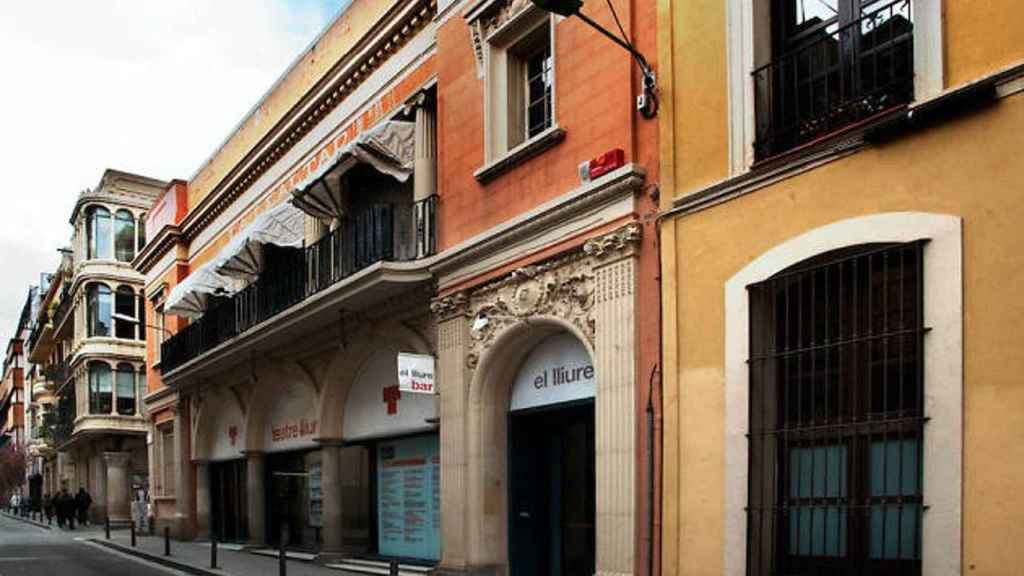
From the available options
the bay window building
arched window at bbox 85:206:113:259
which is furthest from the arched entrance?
arched window at bbox 85:206:113:259

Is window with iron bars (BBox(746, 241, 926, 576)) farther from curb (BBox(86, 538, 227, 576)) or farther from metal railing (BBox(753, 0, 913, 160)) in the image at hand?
curb (BBox(86, 538, 227, 576))

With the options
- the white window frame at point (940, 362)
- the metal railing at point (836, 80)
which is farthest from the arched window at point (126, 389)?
the white window frame at point (940, 362)

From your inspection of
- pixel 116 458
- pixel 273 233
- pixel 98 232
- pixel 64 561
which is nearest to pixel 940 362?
pixel 273 233

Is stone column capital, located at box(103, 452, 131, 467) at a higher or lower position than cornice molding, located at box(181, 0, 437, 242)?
lower

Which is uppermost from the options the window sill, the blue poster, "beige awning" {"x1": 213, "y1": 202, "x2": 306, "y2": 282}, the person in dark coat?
the window sill

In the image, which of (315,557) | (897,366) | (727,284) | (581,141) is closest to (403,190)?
(581,141)

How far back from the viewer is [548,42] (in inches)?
494

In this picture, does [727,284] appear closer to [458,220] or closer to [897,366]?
[897,366]

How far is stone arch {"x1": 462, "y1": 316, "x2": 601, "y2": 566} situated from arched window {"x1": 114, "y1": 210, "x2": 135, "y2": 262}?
123ft

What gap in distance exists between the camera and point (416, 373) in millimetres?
13375

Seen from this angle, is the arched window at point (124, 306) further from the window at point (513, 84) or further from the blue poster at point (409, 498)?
the window at point (513, 84)

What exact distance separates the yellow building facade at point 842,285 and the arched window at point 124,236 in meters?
40.8

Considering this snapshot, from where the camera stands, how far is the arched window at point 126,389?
4503 cm

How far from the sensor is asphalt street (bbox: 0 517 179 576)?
1889 cm
